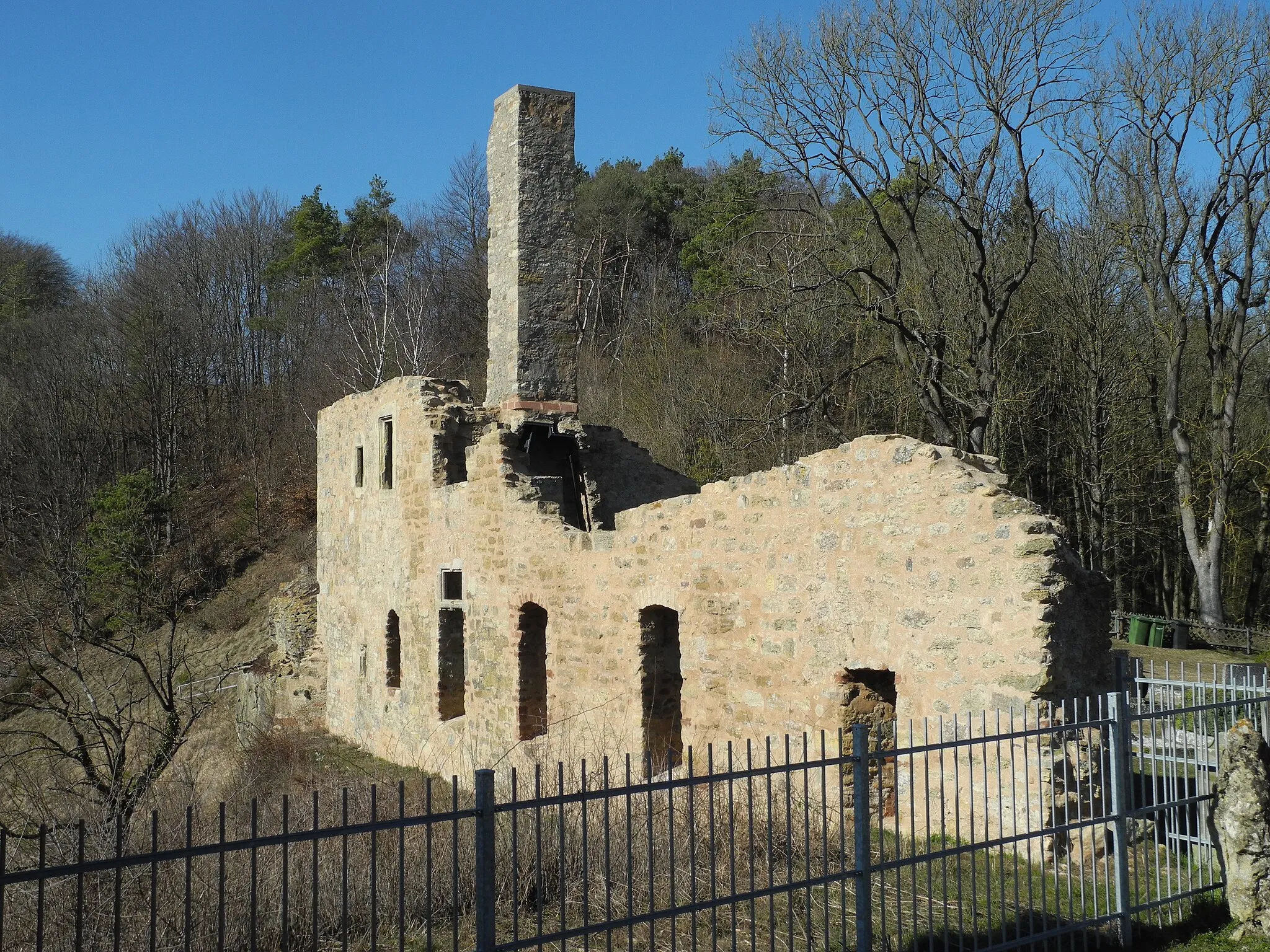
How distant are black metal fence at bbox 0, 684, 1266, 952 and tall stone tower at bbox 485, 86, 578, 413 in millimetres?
7961

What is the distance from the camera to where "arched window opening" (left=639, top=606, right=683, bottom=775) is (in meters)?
11.5

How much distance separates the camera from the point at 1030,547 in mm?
7973

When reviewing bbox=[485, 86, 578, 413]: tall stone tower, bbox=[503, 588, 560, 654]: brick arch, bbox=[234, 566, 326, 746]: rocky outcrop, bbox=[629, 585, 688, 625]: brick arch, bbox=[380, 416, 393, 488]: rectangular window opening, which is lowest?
bbox=[234, 566, 326, 746]: rocky outcrop

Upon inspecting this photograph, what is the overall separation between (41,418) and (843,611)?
3483cm

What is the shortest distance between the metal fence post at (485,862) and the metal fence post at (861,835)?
1743 mm

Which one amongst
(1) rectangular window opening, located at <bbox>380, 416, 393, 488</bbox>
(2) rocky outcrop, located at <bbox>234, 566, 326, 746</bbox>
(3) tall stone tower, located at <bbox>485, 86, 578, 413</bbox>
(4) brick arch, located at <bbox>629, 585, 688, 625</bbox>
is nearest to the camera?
(4) brick arch, located at <bbox>629, 585, 688, 625</bbox>

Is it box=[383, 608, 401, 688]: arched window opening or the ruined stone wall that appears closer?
the ruined stone wall

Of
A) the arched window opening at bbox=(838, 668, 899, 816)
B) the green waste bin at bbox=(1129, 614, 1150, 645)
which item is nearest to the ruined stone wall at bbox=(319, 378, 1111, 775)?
the arched window opening at bbox=(838, 668, 899, 816)

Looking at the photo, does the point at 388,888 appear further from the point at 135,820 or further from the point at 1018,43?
the point at 1018,43

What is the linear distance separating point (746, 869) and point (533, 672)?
6389 mm

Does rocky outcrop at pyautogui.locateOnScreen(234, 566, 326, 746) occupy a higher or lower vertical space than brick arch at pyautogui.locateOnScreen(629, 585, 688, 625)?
lower

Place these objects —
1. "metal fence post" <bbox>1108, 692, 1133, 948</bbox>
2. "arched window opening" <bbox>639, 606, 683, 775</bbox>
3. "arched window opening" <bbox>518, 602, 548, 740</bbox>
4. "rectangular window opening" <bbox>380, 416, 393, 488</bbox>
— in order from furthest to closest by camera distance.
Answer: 1. "rectangular window opening" <bbox>380, 416, 393, 488</bbox>
2. "arched window opening" <bbox>518, 602, 548, 740</bbox>
3. "arched window opening" <bbox>639, 606, 683, 775</bbox>
4. "metal fence post" <bbox>1108, 692, 1133, 948</bbox>

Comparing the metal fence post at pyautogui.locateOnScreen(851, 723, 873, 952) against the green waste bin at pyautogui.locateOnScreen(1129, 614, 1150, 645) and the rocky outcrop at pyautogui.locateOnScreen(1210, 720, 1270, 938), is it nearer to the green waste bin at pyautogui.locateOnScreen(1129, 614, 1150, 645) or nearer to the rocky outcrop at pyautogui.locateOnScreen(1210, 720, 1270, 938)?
the rocky outcrop at pyautogui.locateOnScreen(1210, 720, 1270, 938)

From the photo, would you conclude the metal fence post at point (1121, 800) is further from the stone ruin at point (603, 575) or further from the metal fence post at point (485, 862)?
the metal fence post at point (485, 862)
